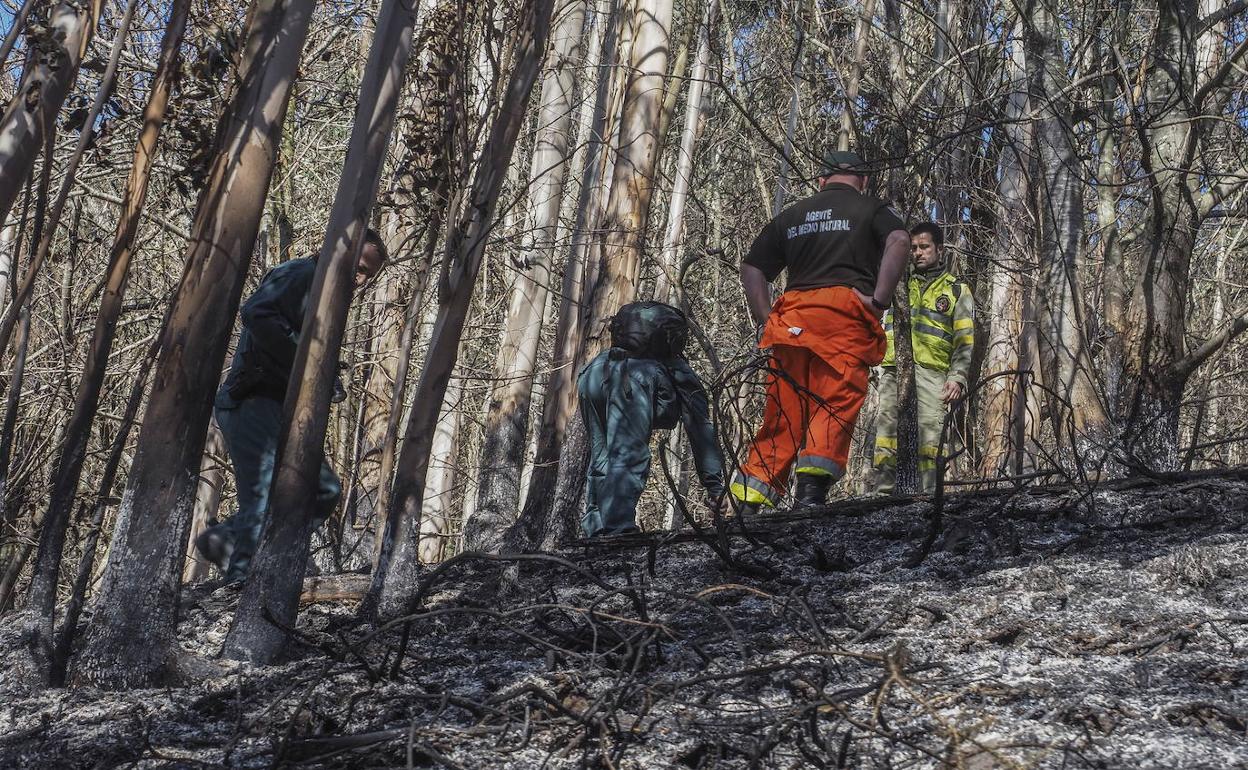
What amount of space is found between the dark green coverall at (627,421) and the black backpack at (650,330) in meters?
0.06

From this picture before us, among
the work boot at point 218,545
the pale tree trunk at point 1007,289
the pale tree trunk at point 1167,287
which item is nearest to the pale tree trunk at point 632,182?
the work boot at point 218,545

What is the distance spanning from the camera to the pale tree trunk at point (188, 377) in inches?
127

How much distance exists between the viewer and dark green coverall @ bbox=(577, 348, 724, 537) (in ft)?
19.4

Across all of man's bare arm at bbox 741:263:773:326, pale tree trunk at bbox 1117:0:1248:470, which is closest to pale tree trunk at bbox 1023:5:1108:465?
pale tree trunk at bbox 1117:0:1248:470

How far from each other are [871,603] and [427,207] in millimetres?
2084

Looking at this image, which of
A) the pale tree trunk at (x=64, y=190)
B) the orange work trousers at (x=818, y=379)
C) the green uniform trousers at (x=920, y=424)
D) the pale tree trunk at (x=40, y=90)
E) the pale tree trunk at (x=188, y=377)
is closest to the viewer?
the pale tree trunk at (x=64, y=190)

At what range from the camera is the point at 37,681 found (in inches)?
128

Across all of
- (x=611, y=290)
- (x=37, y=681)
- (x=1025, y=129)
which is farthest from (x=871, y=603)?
(x=1025, y=129)

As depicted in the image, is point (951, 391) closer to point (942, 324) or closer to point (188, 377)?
point (942, 324)

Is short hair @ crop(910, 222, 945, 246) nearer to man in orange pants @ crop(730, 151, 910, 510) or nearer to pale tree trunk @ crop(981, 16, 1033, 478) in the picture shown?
man in orange pants @ crop(730, 151, 910, 510)

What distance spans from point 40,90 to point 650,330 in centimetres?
349

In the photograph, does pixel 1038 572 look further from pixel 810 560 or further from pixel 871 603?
pixel 810 560

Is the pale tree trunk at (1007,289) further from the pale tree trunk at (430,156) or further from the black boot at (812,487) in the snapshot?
the pale tree trunk at (430,156)

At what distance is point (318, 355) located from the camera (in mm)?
3662
